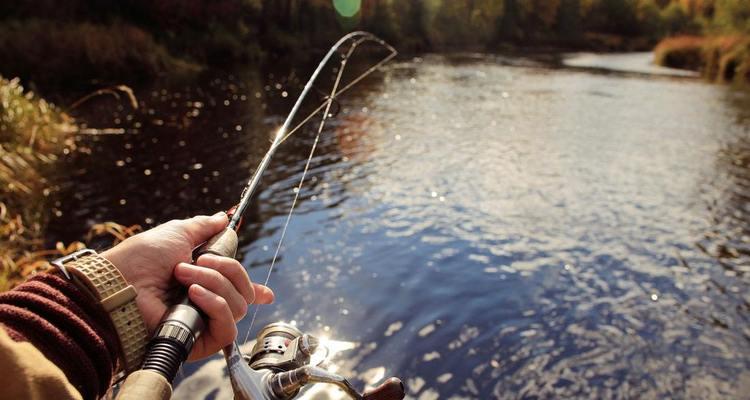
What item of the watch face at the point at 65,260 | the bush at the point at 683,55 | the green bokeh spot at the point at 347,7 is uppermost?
the green bokeh spot at the point at 347,7

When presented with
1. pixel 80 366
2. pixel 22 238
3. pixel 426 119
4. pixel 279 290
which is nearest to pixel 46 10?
pixel 426 119

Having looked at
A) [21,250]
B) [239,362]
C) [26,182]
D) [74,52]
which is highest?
[239,362]

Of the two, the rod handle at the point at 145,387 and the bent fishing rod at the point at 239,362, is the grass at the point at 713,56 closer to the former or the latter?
the bent fishing rod at the point at 239,362

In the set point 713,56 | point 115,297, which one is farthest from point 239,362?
point 713,56

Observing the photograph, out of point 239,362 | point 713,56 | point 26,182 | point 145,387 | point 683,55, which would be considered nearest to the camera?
point 145,387

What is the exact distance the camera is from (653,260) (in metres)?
7.35

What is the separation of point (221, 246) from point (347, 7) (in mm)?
46438

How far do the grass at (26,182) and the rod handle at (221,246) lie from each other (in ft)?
13.4

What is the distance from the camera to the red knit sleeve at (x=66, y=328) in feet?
5.05

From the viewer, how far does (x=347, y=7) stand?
45344 millimetres

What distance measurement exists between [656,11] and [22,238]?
89016mm

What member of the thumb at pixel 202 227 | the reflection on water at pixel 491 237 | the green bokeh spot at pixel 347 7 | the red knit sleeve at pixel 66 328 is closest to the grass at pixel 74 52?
the reflection on water at pixel 491 237

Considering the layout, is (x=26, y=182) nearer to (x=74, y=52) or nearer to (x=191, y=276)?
(x=191, y=276)

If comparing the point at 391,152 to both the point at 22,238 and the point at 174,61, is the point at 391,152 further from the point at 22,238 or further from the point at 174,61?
the point at 174,61
